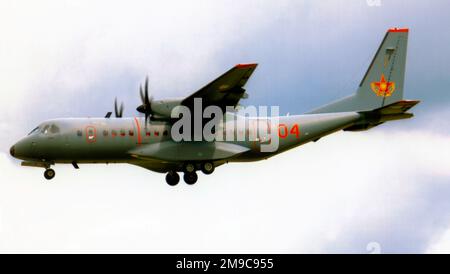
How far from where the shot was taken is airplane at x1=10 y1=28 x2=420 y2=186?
26.9 meters

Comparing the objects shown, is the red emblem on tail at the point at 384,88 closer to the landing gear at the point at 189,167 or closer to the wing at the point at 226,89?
the wing at the point at 226,89

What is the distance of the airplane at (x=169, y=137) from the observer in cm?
2686

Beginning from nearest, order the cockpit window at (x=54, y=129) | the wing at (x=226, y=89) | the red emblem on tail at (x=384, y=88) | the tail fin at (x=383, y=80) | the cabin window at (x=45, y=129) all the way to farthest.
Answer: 1. the wing at (x=226, y=89)
2. the cockpit window at (x=54, y=129)
3. the cabin window at (x=45, y=129)
4. the tail fin at (x=383, y=80)
5. the red emblem on tail at (x=384, y=88)

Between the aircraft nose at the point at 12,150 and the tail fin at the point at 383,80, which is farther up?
the tail fin at the point at 383,80

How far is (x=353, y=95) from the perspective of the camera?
28781 millimetres

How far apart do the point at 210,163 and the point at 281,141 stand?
8.49 ft

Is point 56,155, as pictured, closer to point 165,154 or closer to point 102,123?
point 102,123

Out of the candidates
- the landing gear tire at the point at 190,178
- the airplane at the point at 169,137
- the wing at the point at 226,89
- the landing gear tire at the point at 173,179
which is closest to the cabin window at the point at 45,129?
the airplane at the point at 169,137

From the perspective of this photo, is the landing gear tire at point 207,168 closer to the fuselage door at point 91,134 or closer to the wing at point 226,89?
the wing at point 226,89

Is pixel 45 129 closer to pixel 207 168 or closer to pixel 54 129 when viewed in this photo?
pixel 54 129

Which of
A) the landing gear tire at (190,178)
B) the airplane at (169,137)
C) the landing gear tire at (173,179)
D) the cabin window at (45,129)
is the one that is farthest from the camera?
the landing gear tire at (173,179)

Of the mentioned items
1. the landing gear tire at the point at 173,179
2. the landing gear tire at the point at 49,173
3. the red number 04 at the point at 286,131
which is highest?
the red number 04 at the point at 286,131

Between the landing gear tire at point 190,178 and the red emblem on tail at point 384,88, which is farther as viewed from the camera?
the red emblem on tail at point 384,88

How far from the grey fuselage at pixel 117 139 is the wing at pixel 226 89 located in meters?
1.26
